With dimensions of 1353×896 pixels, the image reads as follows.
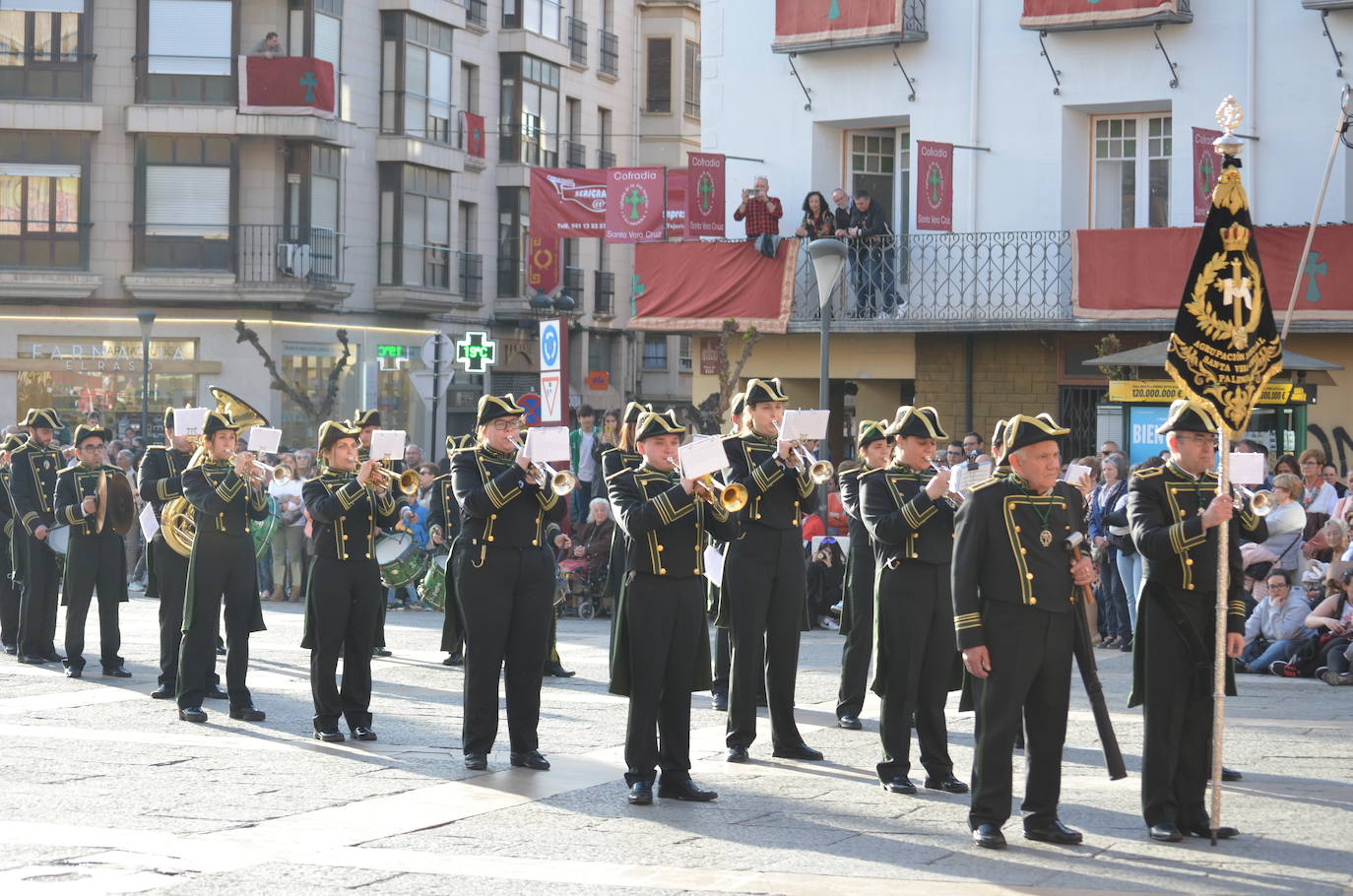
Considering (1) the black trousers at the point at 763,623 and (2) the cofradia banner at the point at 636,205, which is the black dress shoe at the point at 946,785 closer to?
(1) the black trousers at the point at 763,623

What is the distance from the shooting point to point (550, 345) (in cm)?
1827

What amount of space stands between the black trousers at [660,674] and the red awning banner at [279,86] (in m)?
31.5

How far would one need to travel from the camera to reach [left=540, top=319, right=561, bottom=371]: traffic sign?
1809 cm

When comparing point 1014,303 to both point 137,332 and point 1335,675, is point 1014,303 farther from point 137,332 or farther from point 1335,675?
point 137,332

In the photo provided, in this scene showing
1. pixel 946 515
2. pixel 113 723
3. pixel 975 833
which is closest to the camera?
pixel 975 833

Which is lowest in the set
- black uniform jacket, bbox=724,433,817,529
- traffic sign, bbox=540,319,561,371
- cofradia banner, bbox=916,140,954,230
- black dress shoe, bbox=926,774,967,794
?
black dress shoe, bbox=926,774,967,794

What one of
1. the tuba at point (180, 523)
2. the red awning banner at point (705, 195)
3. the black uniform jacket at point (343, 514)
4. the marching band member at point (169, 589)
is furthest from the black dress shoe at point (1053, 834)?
the red awning banner at point (705, 195)

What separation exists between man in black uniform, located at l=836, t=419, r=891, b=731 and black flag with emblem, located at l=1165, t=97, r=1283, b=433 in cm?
263

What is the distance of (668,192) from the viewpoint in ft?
91.0

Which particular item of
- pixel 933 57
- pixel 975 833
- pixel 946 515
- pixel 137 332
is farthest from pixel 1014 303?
pixel 137 332

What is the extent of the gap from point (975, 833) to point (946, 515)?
96.8 inches

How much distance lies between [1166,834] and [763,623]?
3.17 meters

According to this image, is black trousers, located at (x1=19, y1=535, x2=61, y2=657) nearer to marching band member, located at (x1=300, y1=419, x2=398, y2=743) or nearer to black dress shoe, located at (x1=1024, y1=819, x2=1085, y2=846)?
marching band member, located at (x1=300, y1=419, x2=398, y2=743)

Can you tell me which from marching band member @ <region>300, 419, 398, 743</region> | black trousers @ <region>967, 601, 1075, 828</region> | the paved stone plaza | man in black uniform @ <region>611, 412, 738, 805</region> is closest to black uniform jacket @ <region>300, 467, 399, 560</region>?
marching band member @ <region>300, 419, 398, 743</region>
